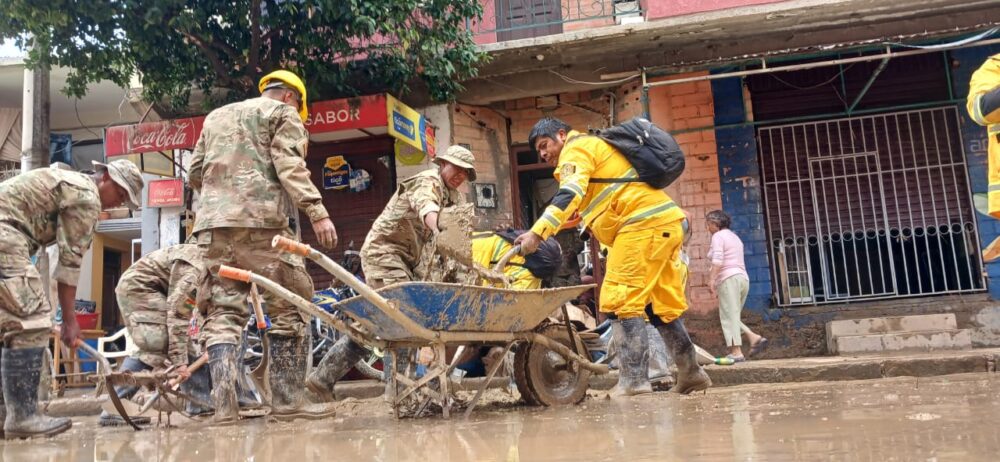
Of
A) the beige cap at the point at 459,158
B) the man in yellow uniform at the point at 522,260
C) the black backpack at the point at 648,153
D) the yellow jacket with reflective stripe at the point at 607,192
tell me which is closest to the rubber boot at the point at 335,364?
the beige cap at the point at 459,158

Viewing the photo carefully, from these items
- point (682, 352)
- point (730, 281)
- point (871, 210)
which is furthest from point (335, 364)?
point (871, 210)

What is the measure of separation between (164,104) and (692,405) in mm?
8075

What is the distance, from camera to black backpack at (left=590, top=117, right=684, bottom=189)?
4.58 meters

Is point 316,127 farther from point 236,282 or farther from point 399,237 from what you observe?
point 236,282

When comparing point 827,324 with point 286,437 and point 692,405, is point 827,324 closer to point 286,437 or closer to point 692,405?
point 692,405

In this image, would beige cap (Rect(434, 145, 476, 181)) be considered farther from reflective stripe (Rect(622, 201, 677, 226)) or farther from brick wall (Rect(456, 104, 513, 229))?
brick wall (Rect(456, 104, 513, 229))

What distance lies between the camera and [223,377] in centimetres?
398

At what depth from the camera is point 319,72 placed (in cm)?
843

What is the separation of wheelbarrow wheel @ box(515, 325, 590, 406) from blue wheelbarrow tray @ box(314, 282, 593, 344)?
1.22 ft

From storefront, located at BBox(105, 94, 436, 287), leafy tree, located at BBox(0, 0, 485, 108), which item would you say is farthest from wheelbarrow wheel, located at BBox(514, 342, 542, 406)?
storefront, located at BBox(105, 94, 436, 287)

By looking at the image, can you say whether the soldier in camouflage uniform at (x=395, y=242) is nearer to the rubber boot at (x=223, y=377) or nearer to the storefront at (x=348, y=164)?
the rubber boot at (x=223, y=377)

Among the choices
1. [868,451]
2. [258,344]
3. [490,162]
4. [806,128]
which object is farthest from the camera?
[490,162]

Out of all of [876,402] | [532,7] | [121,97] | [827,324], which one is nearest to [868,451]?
[876,402]

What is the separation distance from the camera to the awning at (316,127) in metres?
8.66
